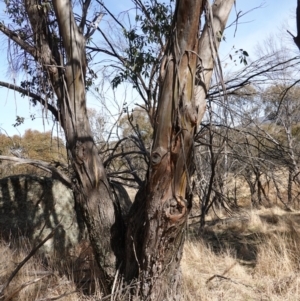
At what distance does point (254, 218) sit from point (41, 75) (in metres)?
6.34

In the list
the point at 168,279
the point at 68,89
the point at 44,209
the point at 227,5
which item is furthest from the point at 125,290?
the point at 44,209

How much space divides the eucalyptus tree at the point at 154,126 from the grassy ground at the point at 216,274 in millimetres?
629

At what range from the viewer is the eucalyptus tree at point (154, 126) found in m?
3.44

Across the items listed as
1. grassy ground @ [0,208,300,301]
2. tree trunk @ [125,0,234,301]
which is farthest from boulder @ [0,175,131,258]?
tree trunk @ [125,0,234,301]

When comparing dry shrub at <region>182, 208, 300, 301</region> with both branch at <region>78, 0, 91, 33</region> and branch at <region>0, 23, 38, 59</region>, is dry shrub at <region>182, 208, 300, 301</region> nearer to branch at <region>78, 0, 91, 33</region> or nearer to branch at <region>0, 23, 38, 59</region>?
branch at <region>0, 23, 38, 59</region>

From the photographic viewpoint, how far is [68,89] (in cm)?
444

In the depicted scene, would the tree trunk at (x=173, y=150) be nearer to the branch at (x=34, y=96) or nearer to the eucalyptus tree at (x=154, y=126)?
the eucalyptus tree at (x=154, y=126)

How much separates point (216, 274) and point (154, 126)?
272cm

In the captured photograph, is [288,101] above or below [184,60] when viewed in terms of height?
above

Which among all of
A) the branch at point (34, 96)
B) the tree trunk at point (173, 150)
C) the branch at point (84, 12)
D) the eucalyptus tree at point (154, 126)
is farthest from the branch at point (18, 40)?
the tree trunk at point (173, 150)

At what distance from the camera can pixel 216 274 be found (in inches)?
216

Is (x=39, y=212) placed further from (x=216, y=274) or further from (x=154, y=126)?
(x=154, y=126)

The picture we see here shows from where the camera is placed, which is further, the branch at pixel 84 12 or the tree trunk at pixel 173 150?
the branch at pixel 84 12

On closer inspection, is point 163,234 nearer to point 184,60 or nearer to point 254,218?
point 184,60
